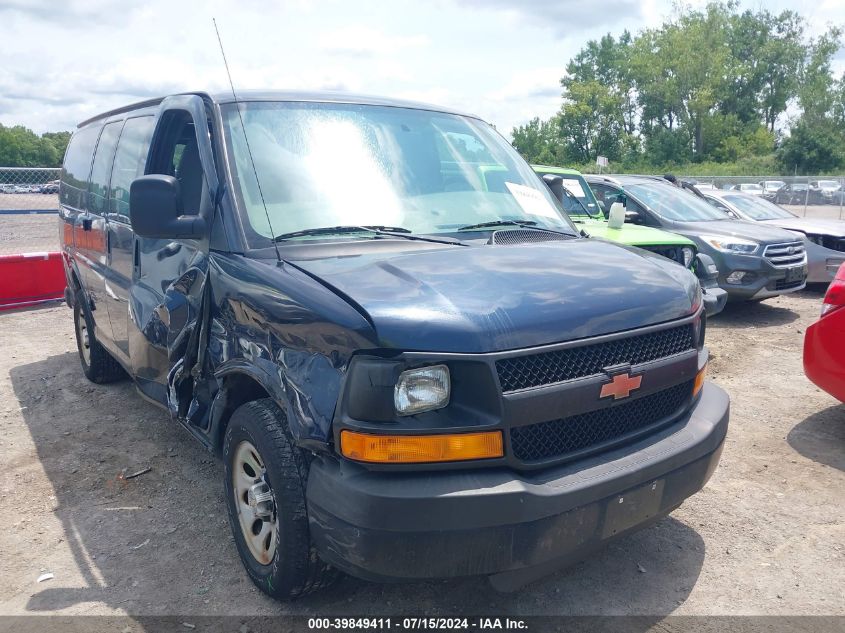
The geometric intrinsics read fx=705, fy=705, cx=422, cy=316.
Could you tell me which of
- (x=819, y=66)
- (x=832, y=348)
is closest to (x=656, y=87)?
(x=819, y=66)

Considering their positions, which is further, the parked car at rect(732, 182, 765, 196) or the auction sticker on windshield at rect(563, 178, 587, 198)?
the parked car at rect(732, 182, 765, 196)

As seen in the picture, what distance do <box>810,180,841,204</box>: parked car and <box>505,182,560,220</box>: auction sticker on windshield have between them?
21.2m

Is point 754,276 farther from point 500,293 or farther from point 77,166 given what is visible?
point 77,166

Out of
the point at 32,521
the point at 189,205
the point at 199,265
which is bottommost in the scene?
the point at 32,521

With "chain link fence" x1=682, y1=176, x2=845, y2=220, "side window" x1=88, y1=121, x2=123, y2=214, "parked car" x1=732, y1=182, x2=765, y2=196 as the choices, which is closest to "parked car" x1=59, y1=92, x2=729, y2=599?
"side window" x1=88, y1=121, x2=123, y2=214

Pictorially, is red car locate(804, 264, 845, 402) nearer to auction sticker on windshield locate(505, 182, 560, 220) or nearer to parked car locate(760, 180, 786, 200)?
auction sticker on windshield locate(505, 182, 560, 220)

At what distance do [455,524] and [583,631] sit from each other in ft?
3.27

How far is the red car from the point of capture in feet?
14.9

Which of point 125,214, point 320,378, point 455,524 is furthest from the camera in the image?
point 125,214

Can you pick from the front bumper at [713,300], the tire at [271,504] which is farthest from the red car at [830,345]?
the tire at [271,504]

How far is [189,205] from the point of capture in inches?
150

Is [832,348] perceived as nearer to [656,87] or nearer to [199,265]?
[199,265]

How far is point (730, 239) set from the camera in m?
9.09

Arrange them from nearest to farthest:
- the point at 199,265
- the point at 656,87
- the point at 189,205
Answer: the point at 199,265, the point at 189,205, the point at 656,87
